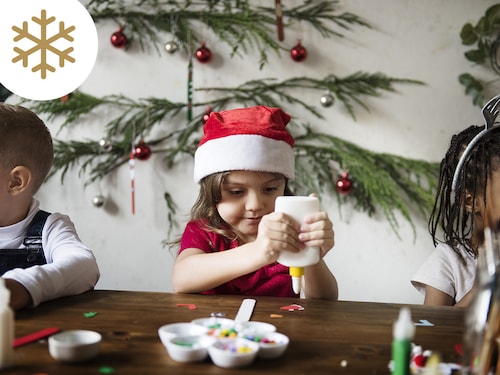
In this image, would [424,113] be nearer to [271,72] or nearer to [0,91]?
[271,72]

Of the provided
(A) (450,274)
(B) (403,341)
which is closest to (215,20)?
(A) (450,274)

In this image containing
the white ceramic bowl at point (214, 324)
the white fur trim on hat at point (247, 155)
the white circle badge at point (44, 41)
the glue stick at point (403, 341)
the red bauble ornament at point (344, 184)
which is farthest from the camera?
the red bauble ornament at point (344, 184)

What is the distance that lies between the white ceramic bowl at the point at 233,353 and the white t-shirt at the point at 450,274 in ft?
2.56

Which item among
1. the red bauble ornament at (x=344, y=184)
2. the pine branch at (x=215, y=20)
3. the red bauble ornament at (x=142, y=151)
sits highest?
the pine branch at (x=215, y=20)

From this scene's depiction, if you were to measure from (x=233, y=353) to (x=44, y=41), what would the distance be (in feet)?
6.32

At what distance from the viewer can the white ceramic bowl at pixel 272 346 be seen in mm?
662

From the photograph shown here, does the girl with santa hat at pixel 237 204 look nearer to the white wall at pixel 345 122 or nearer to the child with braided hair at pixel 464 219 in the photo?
the child with braided hair at pixel 464 219

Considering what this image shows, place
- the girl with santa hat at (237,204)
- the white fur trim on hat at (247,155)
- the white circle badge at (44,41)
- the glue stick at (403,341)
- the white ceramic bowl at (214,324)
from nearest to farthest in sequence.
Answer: the glue stick at (403,341)
the white ceramic bowl at (214,324)
the girl with santa hat at (237,204)
the white fur trim on hat at (247,155)
the white circle badge at (44,41)

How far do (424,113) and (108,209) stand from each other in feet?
4.93

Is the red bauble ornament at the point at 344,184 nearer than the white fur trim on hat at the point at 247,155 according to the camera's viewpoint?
No

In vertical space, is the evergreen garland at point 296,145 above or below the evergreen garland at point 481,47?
below

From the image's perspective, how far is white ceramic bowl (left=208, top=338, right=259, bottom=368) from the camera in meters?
0.63

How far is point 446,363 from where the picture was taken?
684 mm

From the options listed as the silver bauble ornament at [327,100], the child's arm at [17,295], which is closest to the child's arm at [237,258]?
the child's arm at [17,295]
